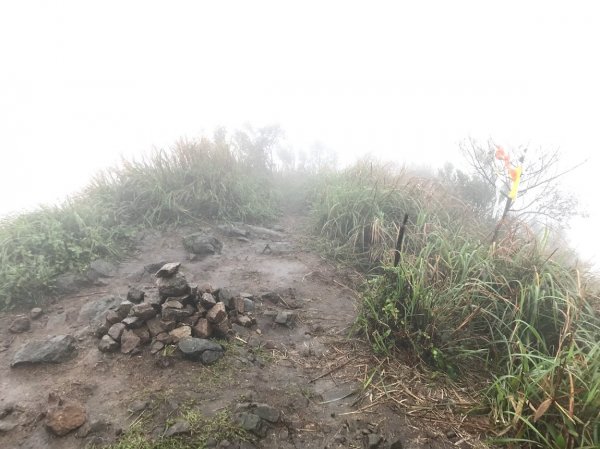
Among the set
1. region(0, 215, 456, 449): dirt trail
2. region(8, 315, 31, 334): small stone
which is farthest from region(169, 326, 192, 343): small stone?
region(8, 315, 31, 334): small stone

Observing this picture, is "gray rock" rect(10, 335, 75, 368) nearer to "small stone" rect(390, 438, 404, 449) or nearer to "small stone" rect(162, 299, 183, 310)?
"small stone" rect(162, 299, 183, 310)

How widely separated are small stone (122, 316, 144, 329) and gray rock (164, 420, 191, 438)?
2.93 feet

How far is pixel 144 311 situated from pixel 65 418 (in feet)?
2.49

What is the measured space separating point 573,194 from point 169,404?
7695mm

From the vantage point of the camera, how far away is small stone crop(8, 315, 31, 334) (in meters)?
2.61

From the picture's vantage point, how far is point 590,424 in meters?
1.46

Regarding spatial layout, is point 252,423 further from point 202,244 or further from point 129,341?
point 202,244

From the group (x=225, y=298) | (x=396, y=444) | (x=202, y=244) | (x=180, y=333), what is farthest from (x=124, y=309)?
(x=396, y=444)

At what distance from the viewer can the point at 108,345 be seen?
217 centimetres

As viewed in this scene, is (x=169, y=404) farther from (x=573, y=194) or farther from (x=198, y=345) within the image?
(x=573, y=194)

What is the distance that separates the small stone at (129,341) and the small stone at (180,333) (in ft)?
0.76

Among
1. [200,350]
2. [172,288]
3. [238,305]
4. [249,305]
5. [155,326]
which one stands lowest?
[249,305]

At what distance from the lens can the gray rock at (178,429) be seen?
61.7 inches

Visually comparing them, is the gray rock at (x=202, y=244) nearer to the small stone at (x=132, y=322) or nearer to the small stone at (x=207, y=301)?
the small stone at (x=207, y=301)
